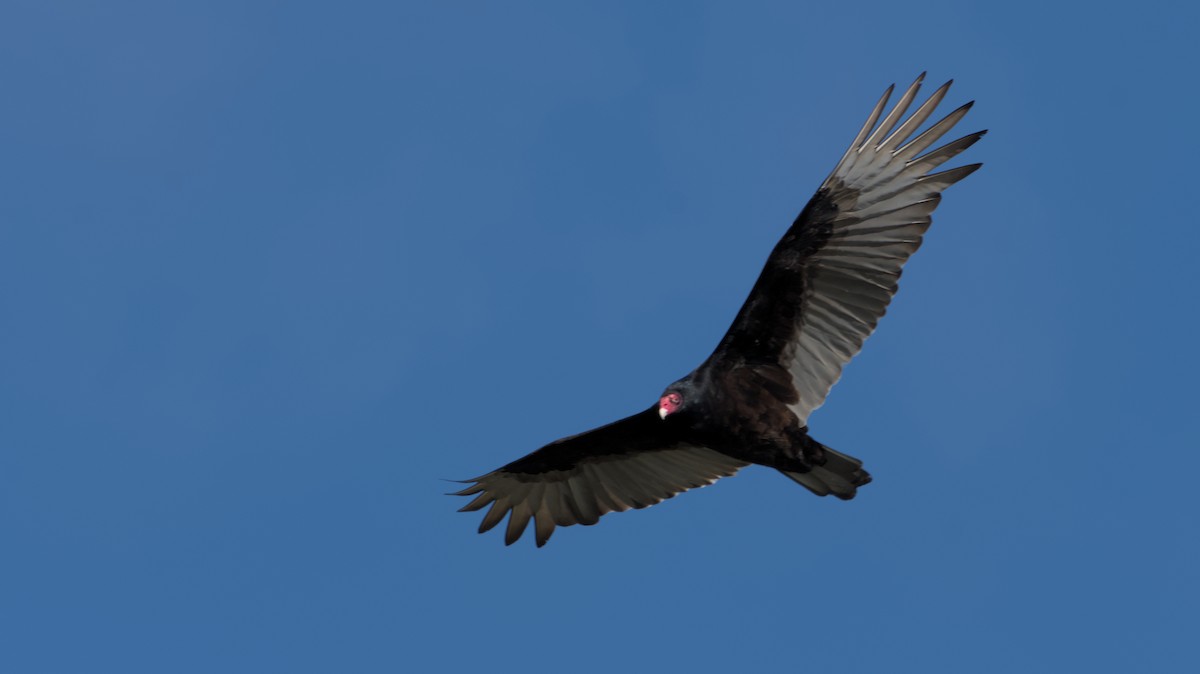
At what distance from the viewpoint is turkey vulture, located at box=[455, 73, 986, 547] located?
9.30 meters

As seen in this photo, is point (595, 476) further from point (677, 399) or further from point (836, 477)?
point (836, 477)

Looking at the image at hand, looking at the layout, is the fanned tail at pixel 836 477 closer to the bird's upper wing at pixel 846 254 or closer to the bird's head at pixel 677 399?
the bird's upper wing at pixel 846 254

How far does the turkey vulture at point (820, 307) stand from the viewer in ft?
30.5

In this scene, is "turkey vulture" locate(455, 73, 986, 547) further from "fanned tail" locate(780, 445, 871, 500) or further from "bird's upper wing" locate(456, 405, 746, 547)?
"bird's upper wing" locate(456, 405, 746, 547)

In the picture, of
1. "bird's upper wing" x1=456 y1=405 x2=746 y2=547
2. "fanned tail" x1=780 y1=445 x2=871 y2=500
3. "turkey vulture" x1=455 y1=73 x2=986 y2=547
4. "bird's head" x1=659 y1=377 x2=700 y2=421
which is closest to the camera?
"bird's head" x1=659 y1=377 x2=700 y2=421

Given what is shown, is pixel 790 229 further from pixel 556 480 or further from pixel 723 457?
pixel 556 480

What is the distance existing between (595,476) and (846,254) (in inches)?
Result: 96.6

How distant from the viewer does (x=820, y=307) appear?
949cm

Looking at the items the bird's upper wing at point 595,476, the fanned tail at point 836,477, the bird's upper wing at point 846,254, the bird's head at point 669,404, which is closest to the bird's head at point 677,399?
the bird's head at point 669,404

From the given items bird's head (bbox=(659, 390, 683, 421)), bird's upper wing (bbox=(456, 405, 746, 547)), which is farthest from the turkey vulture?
bird's upper wing (bbox=(456, 405, 746, 547))

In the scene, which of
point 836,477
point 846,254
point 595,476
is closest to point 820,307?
point 846,254

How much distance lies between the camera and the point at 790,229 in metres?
9.46

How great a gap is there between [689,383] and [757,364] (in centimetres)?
49

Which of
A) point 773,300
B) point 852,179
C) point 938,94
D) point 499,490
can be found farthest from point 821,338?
point 499,490
